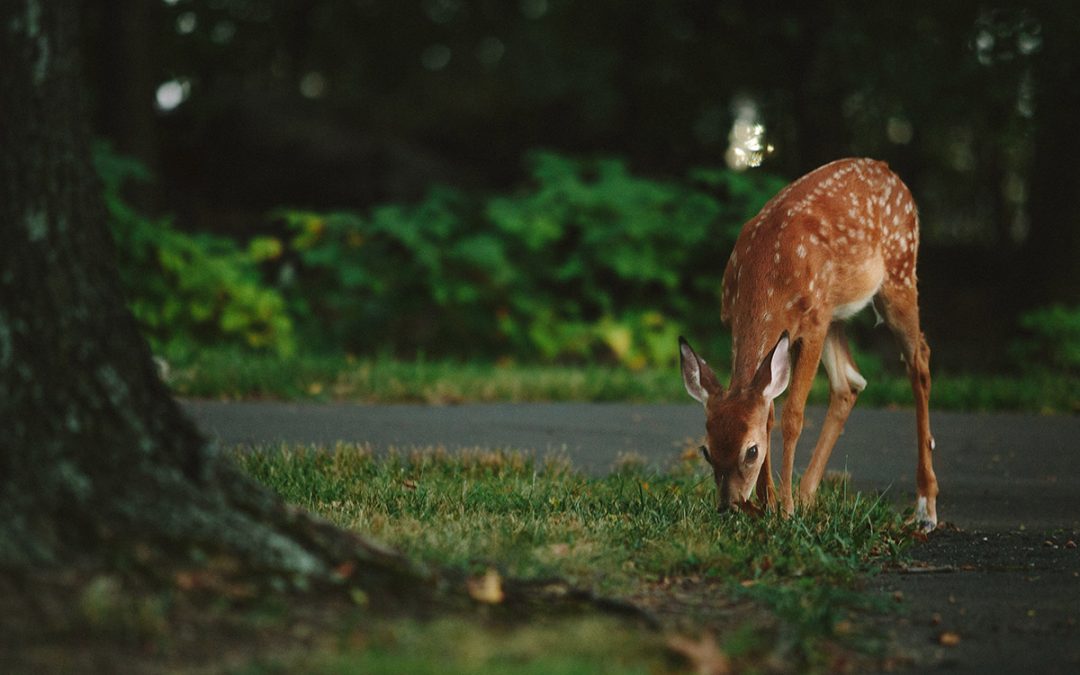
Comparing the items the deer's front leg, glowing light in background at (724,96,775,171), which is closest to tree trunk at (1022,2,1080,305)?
glowing light in background at (724,96,775,171)

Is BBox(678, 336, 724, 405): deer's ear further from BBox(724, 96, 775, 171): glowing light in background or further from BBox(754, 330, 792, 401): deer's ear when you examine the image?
BBox(724, 96, 775, 171): glowing light in background

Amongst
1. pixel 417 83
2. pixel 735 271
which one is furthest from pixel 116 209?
pixel 417 83

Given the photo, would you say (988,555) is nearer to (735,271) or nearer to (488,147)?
(735,271)

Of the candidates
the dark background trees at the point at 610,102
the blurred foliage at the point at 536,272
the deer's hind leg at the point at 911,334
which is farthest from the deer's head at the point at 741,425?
the dark background trees at the point at 610,102

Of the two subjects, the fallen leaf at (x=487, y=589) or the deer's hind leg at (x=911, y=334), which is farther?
the deer's hind leg at (x=911, y=334)

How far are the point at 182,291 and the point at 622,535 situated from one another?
7444 millimetres

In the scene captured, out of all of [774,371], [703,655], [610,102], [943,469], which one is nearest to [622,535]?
[774,371]

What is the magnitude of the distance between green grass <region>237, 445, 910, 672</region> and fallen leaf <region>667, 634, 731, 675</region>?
0.19 ft

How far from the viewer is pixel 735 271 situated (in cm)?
640

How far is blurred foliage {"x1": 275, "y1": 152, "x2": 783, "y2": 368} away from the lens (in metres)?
12.3

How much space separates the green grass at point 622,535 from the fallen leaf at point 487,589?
0.87 ft

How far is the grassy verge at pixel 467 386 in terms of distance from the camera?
31.7 feet

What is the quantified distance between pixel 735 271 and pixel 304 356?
231 inches

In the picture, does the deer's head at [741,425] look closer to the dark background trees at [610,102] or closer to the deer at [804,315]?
the deer at [804,315]
